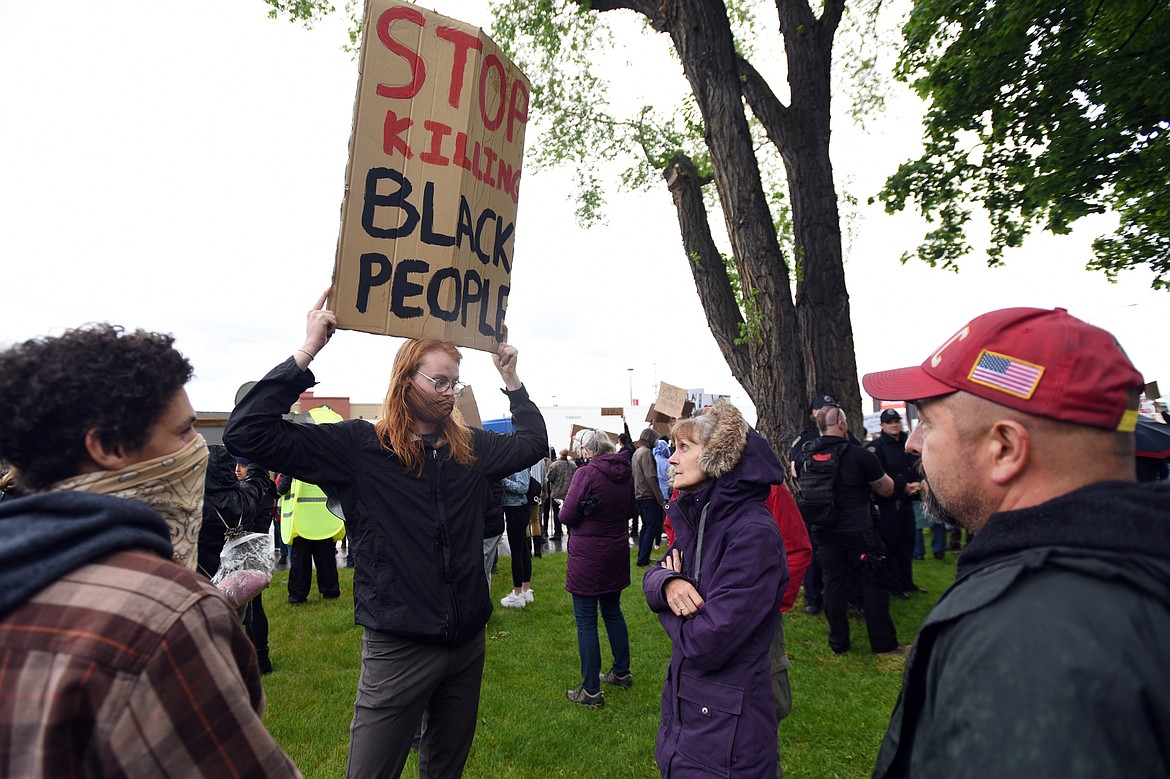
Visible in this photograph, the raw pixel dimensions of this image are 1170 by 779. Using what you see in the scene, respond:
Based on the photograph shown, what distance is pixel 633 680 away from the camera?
5.38 meters

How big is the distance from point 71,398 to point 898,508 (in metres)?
8.21

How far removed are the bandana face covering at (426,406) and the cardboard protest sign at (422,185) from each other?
278 mm

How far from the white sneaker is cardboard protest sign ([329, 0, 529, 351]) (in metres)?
5.49

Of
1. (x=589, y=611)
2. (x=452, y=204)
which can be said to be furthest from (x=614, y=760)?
(x=452, y=204)

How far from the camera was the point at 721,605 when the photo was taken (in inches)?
95.7

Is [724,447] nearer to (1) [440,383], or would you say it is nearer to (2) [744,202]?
(1) [440,383]

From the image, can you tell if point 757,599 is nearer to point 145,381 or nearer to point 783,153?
point 145,381

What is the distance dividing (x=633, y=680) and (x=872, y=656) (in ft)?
7.53

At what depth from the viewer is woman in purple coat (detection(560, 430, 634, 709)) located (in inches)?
195

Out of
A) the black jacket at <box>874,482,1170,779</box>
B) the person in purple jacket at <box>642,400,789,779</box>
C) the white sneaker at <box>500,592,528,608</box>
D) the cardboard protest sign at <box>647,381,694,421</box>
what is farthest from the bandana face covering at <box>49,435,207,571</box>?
the cardboard protest sign at <box>647,381,694,421</box>

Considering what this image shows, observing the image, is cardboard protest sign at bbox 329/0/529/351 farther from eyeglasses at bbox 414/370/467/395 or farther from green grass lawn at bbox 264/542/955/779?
green grass lawn at bbox 264/542/955/779

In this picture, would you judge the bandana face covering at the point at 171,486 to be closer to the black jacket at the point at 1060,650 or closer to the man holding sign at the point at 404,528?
the man holding sign at the point at 404,528

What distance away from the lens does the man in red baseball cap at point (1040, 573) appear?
32.3 inches

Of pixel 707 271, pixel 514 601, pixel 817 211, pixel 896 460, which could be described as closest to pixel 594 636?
pixel 514 601
